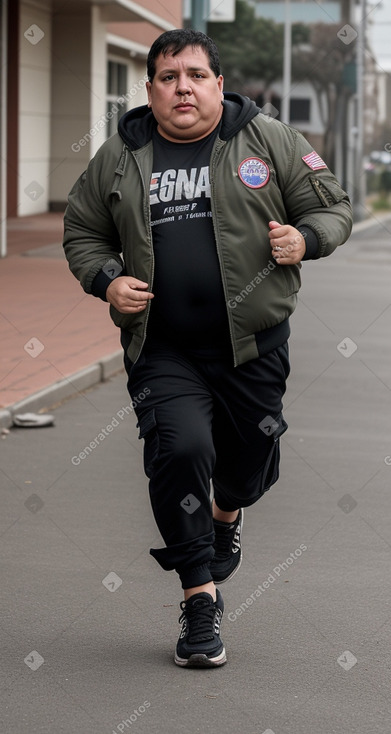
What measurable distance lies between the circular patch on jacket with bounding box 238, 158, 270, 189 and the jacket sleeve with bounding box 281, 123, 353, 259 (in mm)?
87

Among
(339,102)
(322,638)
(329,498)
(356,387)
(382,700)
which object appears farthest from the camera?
(339,102)

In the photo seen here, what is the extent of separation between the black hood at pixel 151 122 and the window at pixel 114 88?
1100 inches

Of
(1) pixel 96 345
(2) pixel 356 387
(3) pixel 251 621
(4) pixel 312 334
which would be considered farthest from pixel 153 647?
(4) pixel 312 334

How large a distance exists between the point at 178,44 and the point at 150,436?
1188 millimetres

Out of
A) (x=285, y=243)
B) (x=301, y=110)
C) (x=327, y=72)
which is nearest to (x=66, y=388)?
(x=285, y=243)

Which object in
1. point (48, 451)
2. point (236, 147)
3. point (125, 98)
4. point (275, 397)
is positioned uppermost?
point (236, 147)

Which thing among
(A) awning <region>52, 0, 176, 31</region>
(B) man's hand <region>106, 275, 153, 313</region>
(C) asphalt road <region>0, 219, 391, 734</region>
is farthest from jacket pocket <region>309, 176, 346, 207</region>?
(A) awning <region>52, 0, 176, 31</region>

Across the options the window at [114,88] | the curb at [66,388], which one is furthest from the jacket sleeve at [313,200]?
the window at [114,88]

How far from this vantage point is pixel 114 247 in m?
4.20

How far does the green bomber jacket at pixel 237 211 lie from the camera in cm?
394

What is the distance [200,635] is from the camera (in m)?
4.00

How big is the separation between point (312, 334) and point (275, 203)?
339 inches

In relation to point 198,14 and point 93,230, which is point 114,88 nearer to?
point 198,14

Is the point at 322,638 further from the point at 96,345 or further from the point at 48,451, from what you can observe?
the point at 96,345
